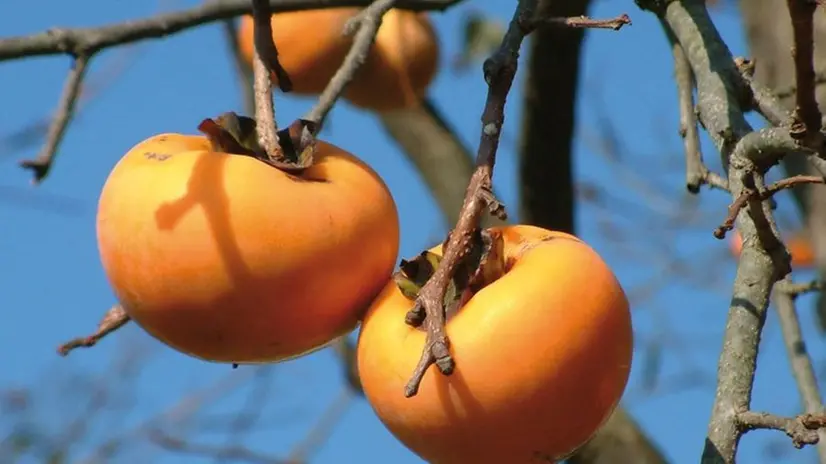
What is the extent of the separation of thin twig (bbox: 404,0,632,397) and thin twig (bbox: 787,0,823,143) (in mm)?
189

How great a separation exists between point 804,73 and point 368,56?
858 mm

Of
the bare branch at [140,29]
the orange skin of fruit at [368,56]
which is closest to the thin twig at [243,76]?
the orange skin of fruit at [368,56]

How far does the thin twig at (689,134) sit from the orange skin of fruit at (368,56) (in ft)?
1.16

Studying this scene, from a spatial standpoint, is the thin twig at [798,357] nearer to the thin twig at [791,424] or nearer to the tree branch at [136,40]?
the thin twig at [791,424]

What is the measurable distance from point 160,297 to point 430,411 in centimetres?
20

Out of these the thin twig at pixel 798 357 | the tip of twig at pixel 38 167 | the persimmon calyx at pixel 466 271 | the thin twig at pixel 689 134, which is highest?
the thin twig at pixel 689 134

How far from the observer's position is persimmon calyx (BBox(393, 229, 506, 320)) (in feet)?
2.73

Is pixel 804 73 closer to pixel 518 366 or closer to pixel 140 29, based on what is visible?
pixel 518 366

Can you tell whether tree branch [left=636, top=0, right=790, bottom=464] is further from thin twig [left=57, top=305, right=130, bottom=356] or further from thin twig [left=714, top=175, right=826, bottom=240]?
thin twig [left=57, top=305, right=130, bottom=356]

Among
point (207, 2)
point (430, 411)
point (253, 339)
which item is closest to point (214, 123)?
point (253, 339)

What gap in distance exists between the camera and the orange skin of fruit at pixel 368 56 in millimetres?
1546

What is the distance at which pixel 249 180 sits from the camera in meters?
0.84

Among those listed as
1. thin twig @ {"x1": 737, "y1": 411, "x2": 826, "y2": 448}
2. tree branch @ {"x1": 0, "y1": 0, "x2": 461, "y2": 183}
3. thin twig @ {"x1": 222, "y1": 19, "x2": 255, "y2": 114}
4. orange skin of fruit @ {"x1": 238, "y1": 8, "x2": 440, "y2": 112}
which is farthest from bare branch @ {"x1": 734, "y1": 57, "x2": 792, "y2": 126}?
thin twig @ {"x1": 222, "y1": 19, "x2": 255, "y2": 114}

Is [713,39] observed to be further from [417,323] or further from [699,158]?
[417,323]
